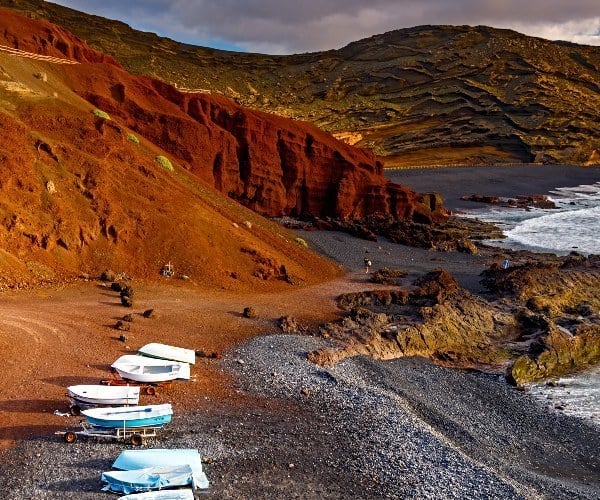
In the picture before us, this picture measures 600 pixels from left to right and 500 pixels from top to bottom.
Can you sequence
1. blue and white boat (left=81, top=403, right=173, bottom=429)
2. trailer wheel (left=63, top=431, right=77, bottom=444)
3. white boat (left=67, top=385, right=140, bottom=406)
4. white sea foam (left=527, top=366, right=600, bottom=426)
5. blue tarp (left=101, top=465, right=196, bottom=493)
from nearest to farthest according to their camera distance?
blue tarp (left=101, top=465, right=196, bottom=493) → trailer wheel (left=63, top=431, right=77, bottom=444) → blue and white boat (left=81, top=403, right=173, bottom=429) → white boat (left=67, top=385, right=140, bottom=406) → white sea foam (left=527, top=366, right=600, bottom=426)

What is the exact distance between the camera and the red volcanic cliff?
39.4 metres

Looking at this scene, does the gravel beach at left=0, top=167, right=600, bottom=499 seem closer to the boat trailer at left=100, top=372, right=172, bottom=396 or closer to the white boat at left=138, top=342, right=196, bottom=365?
the boat trailer at left=100, top=372, right=172, bottom=396

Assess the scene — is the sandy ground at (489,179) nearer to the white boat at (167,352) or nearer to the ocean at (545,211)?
the ocean at (545,211)

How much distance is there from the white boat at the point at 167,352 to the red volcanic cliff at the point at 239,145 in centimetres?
2384

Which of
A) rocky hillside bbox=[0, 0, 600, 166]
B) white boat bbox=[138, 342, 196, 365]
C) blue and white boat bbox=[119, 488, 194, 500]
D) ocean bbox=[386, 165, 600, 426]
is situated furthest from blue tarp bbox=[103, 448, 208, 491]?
rocky hillside bbox=[0, 0, 600, 166]

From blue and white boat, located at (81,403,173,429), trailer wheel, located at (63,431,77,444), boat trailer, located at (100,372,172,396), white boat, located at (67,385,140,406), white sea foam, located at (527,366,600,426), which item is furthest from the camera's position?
white sea foam, located at (527,366,600,426)

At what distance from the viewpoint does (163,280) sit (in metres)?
25.1

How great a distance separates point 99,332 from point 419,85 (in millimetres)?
131323

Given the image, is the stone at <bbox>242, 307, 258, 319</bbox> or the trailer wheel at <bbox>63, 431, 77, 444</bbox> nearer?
the trailer wheel at <bbox>63, 431, 77, 444</bbox>

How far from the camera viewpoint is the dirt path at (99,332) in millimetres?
14758

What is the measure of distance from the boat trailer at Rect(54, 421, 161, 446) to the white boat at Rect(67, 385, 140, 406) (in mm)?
682

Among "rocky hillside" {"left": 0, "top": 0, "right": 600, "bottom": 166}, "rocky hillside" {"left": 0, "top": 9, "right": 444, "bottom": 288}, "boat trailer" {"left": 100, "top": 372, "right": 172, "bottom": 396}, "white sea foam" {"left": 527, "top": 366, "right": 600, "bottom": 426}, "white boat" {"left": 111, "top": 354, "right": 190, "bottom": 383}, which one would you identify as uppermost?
"rocky hillside" {"left": 0, "top": 0, "right": 600, "bottom": 166}

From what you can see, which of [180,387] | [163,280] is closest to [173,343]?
[180,387]

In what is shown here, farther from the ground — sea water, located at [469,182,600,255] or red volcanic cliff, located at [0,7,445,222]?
red volcanic cliff, located at [0,7,445,222]
